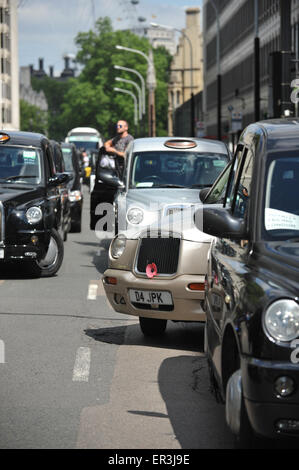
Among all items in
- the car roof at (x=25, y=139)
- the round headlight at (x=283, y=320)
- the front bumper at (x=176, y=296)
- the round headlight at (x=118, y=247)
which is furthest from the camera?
the car roof at (x=25, y=139)

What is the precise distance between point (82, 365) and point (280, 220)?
3.00 m

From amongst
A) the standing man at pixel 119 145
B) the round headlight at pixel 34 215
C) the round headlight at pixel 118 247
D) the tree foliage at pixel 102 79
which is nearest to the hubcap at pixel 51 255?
the round headlight at pixel 34 215

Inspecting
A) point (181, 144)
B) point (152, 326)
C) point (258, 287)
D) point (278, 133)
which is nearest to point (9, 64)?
point (181, 144)

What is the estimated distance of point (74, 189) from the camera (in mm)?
24375

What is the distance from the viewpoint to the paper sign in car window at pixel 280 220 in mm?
5801

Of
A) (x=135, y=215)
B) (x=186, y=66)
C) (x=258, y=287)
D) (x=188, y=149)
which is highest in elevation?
(x=186, y=66)

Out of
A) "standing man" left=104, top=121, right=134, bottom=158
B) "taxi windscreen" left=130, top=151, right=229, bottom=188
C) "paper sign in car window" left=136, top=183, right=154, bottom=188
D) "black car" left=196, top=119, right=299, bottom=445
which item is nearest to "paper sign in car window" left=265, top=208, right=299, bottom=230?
"black car" left=196, top=119, right=299, bottom=445

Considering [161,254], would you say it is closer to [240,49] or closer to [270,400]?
[270,400]

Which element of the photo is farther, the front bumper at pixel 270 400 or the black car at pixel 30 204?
the black car at pixel 30 204

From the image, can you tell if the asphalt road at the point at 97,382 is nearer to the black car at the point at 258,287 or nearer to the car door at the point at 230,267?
the black car at the point at 258,287

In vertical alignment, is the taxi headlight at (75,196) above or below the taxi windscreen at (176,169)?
below

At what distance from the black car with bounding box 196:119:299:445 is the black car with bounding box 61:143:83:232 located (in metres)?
16.7

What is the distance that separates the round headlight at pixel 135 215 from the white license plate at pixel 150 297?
12.2 feet

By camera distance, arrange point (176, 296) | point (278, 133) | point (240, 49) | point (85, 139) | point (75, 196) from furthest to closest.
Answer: point (85, 139) < point (240, 49) < point (75, 196) < point (176, 296) < point (278, 133)
